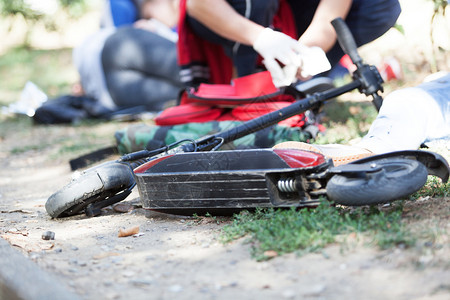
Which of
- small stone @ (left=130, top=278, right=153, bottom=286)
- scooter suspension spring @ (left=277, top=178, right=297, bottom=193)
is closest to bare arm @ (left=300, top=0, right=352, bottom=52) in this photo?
scooter suspension spring @ (left=277, top=178, right=297, bottom=193)

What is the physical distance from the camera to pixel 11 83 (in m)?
7.33

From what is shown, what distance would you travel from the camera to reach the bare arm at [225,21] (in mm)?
2605

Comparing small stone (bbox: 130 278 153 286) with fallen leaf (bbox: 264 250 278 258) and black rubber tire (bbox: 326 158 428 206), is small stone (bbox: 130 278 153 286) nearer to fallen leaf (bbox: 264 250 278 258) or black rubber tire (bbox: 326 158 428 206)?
fallen leaf (bbox: 264 250 278 258)

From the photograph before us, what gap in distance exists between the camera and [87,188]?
1945 millimetres

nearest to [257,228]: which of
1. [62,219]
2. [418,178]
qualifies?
[418,178]

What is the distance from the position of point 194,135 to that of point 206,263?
139 cm

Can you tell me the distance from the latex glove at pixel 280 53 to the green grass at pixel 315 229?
866 millimetres

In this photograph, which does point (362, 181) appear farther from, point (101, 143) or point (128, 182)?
point (101, 143)

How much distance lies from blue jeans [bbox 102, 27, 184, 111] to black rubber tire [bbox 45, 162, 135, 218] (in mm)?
2572

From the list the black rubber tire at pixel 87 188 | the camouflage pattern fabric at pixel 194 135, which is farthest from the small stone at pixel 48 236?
the camouflage pattern fabric at pixel 194 135

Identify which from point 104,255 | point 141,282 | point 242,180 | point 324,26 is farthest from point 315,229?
point 324,26

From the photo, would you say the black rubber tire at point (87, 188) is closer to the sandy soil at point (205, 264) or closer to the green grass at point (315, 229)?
the sandy soil at point (205, 264)

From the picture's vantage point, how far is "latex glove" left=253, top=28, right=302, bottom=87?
2.38 meters

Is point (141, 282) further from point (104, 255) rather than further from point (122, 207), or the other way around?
point (122, 207)
